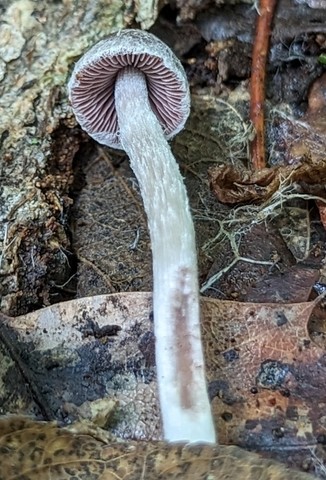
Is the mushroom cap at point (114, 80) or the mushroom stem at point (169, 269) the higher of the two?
the mushroom cap at point (114, 80)

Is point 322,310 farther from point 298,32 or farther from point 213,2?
point 213,2

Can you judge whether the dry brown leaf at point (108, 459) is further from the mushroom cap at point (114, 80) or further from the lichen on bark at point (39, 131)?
the mushroom cap at point (114, 80)

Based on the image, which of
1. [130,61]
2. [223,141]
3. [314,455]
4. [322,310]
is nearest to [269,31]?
[223,141]

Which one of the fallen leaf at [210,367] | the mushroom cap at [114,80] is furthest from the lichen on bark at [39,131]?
the fallen leaf at [210,367]

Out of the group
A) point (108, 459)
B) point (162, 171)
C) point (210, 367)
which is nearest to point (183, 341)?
point (210, 367)

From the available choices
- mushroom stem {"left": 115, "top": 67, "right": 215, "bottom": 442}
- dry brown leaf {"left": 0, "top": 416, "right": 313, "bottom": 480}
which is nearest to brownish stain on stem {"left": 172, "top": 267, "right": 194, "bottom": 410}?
mushroom stem {"left": 115, "top": 67, "right": 215, "bottom": 442}

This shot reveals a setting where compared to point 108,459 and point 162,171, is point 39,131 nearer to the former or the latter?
point 162,171
